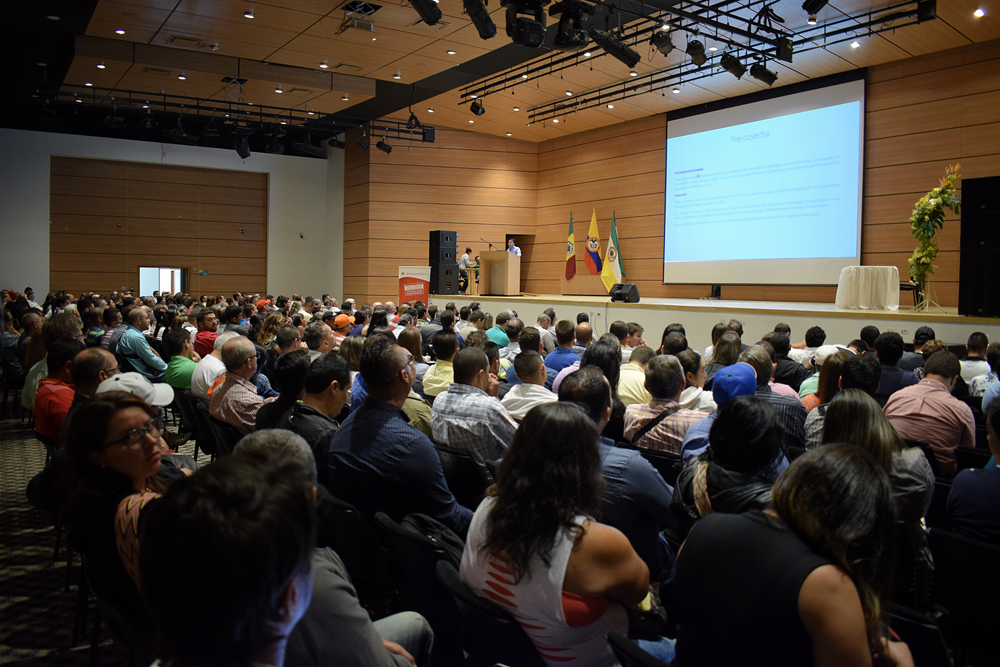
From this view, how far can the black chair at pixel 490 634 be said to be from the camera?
5.48ft

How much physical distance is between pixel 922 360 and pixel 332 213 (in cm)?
1547

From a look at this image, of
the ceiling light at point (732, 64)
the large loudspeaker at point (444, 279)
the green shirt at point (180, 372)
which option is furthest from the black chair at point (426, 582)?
the large loudspeaker at point (444, 279)

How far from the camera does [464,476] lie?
294cm

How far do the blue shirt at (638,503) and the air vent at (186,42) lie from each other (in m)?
11.1

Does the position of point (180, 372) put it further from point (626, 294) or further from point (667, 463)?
point (626, 294)

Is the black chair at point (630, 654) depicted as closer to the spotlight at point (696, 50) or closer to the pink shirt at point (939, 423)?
the pink shirt at point (939, 423)

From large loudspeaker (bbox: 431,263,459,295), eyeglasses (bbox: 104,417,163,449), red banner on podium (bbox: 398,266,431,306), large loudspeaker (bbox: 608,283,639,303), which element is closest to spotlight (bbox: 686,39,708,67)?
large loudspeaker (bbox: 608,283,639,303)

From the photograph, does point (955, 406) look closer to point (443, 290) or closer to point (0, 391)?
point (0, 391)

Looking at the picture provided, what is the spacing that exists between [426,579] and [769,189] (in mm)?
11945

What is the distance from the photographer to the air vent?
1058 centimetres

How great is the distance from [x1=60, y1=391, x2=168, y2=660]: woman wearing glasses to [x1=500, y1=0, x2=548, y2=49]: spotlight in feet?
21.6

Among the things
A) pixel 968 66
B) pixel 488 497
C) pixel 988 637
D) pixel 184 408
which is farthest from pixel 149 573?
pixel 968 66

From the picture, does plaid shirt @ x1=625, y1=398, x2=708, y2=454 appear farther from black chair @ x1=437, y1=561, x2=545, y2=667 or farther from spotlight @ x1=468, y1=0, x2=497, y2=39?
spotlight @ x1=468, y1=0, x2=497, y2=39

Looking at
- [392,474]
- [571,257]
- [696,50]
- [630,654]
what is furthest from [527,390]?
[571,257]
